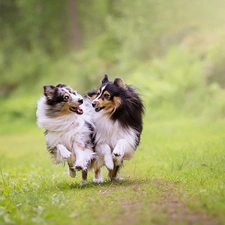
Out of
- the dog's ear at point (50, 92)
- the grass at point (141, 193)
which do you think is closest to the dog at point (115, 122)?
the grass at point (141, 193)

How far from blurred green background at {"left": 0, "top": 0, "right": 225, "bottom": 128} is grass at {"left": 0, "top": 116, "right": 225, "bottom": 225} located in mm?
6607

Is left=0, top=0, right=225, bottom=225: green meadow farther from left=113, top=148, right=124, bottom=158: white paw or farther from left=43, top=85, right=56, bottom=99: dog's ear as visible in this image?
left=43, top=85, right=56, bottom=99: dog's ear

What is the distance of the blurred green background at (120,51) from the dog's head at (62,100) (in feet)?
30.4

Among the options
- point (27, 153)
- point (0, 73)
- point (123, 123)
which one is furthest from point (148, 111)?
point (0, 73)

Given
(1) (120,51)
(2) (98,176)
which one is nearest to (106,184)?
(2) (98,176)

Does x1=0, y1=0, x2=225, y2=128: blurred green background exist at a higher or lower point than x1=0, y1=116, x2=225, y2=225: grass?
higher

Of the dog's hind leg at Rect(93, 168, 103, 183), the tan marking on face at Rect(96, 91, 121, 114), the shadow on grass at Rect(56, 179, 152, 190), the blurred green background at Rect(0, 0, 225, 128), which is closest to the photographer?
the shadow on grass at Rect(56, 179, 152, 190)

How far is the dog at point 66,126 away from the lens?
25.1 ft

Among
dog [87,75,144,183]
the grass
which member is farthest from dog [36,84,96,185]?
the grass

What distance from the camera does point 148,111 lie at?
20.0m

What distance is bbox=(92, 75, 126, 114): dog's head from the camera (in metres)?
7.71

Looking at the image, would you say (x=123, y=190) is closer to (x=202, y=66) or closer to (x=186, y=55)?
(x=202, y=66)

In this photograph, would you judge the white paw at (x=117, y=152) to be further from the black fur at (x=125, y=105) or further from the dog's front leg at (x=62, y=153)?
the dog's front leg at (x=62, y=153)

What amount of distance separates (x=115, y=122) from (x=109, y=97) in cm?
41
